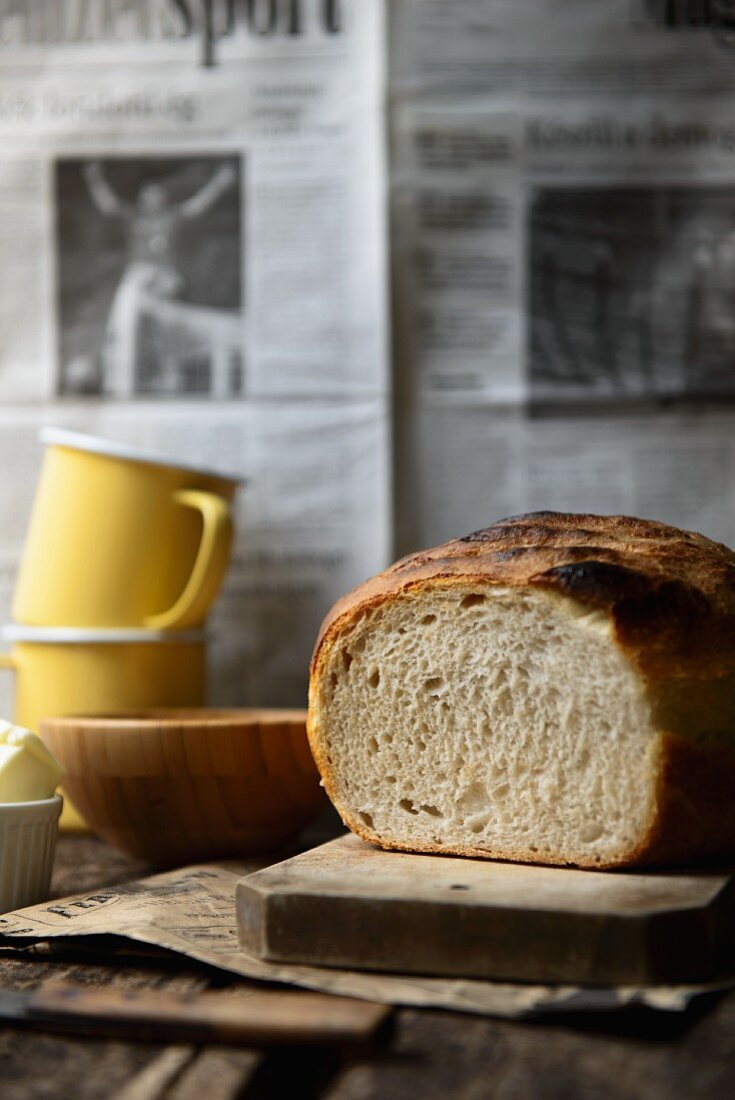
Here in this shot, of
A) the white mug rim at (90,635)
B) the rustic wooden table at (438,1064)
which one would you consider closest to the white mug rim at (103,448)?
the white mug rim at (90,635)

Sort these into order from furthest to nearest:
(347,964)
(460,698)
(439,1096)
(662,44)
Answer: (662,44) → (460,698) → (347,964) → (439,1096)

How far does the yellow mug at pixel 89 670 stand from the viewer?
129cm

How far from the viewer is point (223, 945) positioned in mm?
808

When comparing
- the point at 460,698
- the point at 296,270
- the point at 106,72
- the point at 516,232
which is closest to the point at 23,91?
the point at 106,72

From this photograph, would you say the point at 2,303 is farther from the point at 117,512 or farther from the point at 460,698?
the point at 460,698

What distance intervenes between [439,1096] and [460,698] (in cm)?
35

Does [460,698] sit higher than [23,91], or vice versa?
[23,91]

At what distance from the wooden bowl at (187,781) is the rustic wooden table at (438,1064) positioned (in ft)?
1.30

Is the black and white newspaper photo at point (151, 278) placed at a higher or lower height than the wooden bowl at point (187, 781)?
higher

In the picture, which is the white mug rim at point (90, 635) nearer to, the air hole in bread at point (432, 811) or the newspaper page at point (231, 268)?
the newspaper page at point (231, 268)

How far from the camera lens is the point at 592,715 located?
826 mm

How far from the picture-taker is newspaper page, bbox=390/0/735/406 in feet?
4.82

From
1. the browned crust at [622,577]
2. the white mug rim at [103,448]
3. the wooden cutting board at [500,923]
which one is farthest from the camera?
the white mug rim at [103,448]

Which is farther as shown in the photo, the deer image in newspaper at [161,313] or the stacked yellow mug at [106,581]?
the deer image in newspaper at [161,313]
